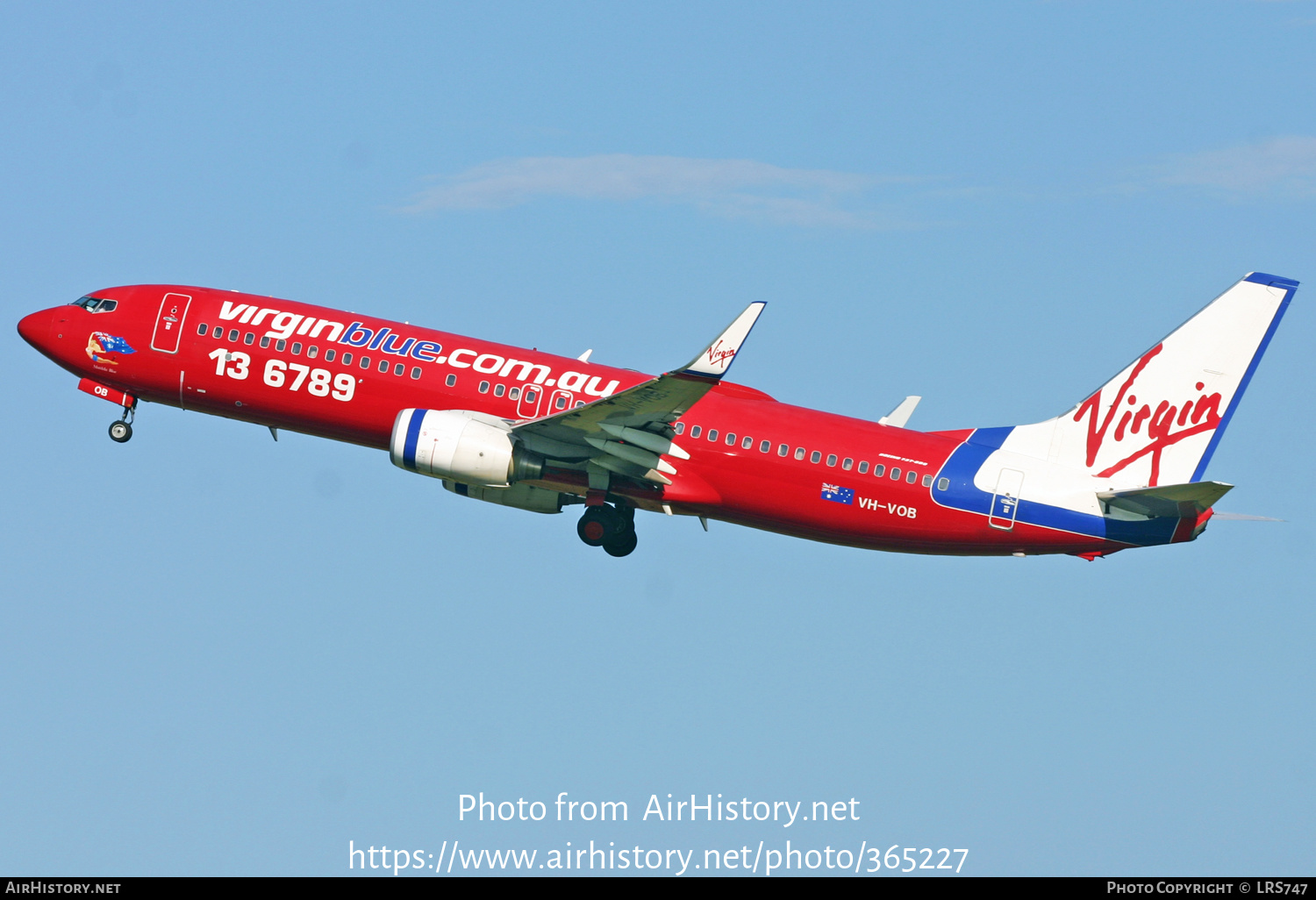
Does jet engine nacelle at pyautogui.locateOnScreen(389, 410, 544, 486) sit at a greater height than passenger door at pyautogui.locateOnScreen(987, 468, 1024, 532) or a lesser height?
lesser

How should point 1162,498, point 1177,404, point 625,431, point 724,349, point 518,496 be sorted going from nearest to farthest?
1. point 724,349
2. point 1162,498
3. point 625,431
4. point 1177,404
5. point 518,496

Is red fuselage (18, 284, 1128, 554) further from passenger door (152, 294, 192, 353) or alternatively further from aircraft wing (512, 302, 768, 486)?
aircraft wing (512, 302, 768, 486)

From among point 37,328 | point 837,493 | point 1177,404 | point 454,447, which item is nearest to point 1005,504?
point 837,493

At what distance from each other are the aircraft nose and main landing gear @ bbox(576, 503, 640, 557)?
17.5 meters

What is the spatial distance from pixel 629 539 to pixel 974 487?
33.5 ft

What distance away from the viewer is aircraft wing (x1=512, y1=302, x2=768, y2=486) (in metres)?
45.8

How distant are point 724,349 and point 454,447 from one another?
29.1 ft

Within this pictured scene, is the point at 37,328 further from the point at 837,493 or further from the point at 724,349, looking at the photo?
the point at 837,493

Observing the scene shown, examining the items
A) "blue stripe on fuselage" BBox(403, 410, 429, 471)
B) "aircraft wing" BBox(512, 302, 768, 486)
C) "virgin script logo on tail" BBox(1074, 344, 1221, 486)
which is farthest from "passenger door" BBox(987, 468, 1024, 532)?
"blue stripe on fuselage" BBox(403, 410, 429, 471)

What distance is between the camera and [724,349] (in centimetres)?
4266

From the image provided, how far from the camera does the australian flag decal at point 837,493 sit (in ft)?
159

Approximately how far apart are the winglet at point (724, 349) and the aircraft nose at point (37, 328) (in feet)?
71.0

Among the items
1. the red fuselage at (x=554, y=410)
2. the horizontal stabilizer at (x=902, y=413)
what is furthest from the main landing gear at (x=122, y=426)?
the horizontal stabilizer at (x=902, y=413)

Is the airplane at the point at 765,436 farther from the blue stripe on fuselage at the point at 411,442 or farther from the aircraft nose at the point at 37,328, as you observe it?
the aircraft nose at the point at 37,328
